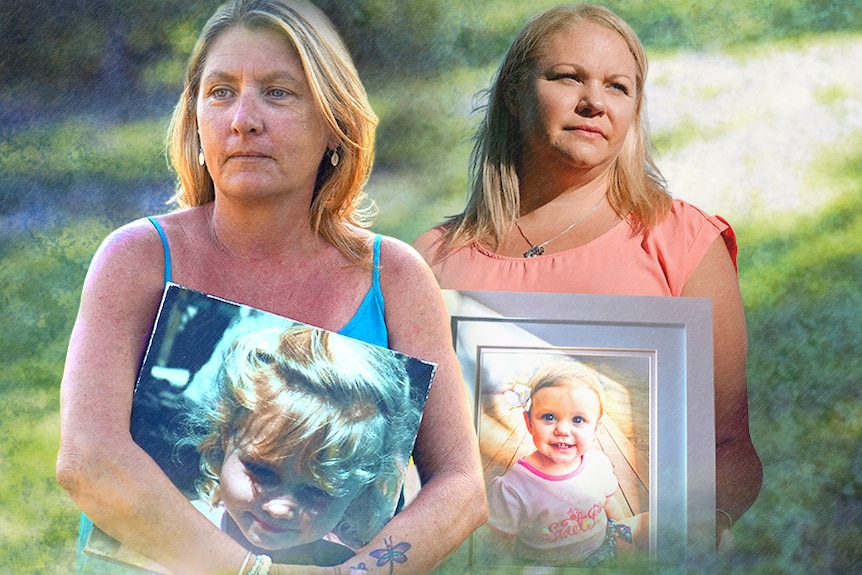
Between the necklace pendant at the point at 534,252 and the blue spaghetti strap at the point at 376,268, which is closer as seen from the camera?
the blue spaghetti strap at the point at 376,268

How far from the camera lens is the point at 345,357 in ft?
6.18

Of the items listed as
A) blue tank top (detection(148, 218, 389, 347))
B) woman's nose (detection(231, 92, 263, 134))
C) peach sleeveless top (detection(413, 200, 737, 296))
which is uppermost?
woman's nose (detection(231, 92, 263, 134))

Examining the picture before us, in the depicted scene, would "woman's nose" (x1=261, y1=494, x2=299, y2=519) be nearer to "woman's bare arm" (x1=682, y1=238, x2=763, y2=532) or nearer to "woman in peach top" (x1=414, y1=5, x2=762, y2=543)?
"woman in peach top" (x1=414, y1=5, x2=762, y2=543)

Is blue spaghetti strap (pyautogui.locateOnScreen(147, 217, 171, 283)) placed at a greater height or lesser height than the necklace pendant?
lesser

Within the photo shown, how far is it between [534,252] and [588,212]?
0.47ft

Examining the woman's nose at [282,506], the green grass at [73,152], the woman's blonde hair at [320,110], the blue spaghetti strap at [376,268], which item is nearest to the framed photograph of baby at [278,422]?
the woman's nose at [282,506]

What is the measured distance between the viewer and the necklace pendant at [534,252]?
7.19 ft

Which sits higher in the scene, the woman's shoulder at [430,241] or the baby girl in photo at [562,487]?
the woman's shoulder at [430,241]

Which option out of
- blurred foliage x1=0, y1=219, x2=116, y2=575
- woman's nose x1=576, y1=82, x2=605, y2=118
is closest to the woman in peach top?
woman's nose x1=576, y1=82, x2=605, y2=118

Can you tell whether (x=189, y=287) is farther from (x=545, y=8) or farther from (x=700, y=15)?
(x=700, y=15)

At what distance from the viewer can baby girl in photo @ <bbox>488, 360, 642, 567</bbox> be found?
6.83 feet

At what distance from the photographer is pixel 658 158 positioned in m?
2.25

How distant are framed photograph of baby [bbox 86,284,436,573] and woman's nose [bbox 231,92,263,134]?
0.99ft

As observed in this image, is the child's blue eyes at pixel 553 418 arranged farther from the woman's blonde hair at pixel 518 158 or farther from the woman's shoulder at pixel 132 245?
the woman's shoulder at pixel 132 245
